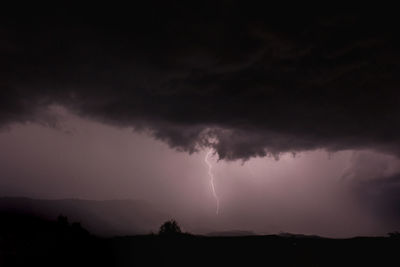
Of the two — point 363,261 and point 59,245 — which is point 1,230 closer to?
point 59,245

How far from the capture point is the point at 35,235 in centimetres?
1925

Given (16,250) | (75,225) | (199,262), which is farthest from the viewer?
(199,262)

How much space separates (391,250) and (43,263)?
2139cm

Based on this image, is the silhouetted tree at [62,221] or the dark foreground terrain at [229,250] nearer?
the silhouetted tree at [62,221]

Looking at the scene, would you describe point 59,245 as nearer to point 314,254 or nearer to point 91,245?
point 91,245

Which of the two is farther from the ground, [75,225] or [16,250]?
[75,225]

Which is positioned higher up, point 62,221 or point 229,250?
point 62,221

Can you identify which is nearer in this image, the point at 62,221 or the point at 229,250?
the point at 62,221

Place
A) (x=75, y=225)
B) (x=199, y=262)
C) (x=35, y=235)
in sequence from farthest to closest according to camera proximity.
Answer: (x=199, y=262) → (x=75, y=225) → (x=35, y=235)

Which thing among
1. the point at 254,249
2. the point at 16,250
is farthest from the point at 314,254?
the point at 16,250

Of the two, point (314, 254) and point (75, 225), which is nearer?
point (75, 225)

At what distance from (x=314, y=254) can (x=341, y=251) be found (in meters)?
2.02

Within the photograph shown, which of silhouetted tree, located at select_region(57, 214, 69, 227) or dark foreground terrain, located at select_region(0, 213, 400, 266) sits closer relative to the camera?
silhouetted tree, located at select_region(57, 214, 69, 227)

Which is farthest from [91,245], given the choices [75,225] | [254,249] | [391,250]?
[391,250]
